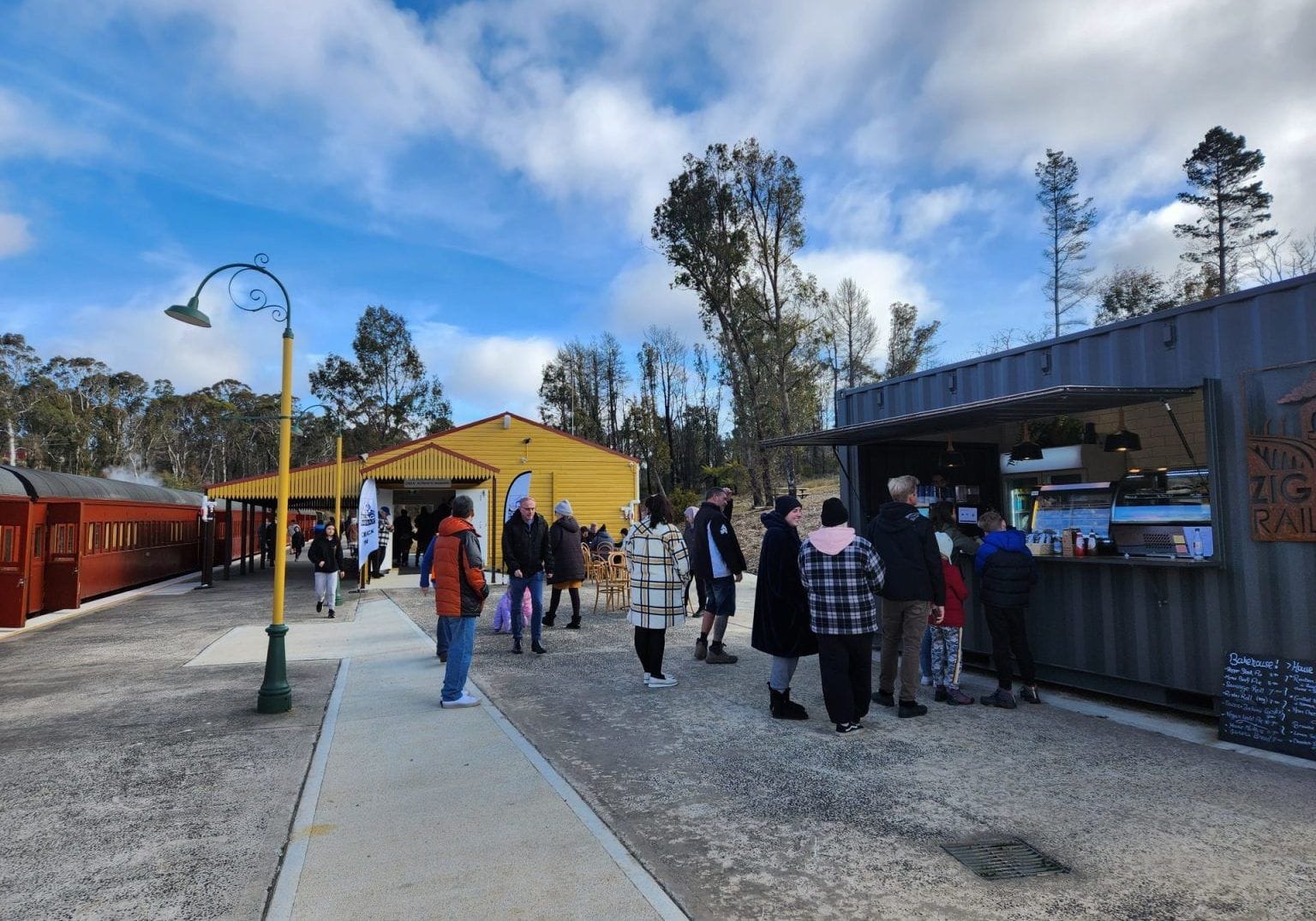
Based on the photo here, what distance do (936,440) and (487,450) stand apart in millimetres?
18535

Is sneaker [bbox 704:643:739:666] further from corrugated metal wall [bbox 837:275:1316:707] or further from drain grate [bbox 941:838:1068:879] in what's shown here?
drain grate [bbox 941:838:1068:879]

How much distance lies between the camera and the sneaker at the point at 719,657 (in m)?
7.97

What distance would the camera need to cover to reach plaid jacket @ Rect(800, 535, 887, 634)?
533 centimetres

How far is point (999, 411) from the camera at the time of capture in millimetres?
Result: 6211

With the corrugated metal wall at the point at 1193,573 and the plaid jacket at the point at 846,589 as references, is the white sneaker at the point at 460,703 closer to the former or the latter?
the plaid jacket at the point at 846,589

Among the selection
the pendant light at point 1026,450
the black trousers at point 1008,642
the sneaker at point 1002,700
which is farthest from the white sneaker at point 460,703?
the pendant light at point 1026,450

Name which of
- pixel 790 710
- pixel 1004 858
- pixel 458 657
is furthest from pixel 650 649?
pixel 1004 858

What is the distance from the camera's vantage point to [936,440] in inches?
347

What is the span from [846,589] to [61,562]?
14.8 m

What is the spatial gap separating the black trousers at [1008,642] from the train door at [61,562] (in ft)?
50.2

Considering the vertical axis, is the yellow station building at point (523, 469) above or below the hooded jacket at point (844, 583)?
above

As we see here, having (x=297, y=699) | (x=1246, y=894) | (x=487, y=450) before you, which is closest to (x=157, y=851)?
(x=297, y=699)

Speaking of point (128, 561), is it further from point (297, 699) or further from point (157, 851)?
point (157, 851)

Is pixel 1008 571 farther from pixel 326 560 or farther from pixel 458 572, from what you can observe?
pixel 326 560
